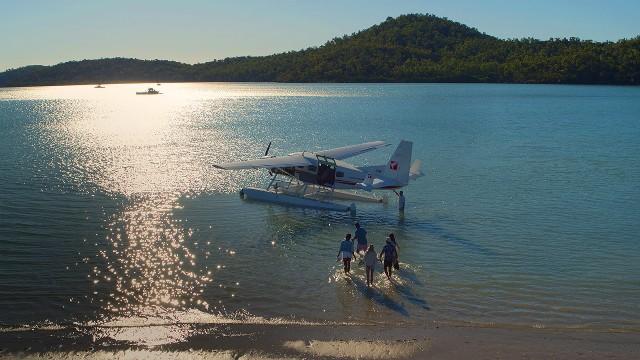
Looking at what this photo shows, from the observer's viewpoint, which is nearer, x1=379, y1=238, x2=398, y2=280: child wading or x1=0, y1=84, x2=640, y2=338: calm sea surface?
x1=0, y1=84, x2=640, y2=338: calm sea surface

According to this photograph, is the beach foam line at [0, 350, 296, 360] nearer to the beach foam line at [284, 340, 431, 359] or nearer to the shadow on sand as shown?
the beach foam line at [284, 340, 431, 359]

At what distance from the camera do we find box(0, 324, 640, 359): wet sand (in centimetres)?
1030

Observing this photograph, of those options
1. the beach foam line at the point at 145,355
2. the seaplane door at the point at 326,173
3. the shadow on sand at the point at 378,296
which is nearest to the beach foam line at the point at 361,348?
the beach foam line at the point at 145,355

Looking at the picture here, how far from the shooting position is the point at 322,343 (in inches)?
424

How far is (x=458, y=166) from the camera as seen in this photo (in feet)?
106

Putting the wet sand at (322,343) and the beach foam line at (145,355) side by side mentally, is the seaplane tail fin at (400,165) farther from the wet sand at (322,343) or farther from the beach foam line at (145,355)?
the beach foam line at (145,355)

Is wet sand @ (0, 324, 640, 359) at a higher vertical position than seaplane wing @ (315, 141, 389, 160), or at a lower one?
lower

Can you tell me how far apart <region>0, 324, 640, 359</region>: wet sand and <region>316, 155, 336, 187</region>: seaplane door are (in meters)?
11.4

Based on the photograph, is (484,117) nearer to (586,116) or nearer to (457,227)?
(586,116)

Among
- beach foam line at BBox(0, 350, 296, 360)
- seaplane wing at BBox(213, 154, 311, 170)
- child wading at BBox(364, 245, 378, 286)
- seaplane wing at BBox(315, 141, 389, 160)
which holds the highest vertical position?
seaplane wing at BBox(315, 141, 389, 160)

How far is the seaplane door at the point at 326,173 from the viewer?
22.7 m

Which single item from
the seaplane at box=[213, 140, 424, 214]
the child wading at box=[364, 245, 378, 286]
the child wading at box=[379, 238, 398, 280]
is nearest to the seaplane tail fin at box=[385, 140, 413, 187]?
the seaplane at box=[213, 140, 424, 214]

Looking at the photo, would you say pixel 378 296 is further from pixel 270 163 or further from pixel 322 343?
pixel 270 163

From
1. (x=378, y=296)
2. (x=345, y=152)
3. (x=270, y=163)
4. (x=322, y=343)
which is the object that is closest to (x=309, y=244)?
(x=378, y=296)
